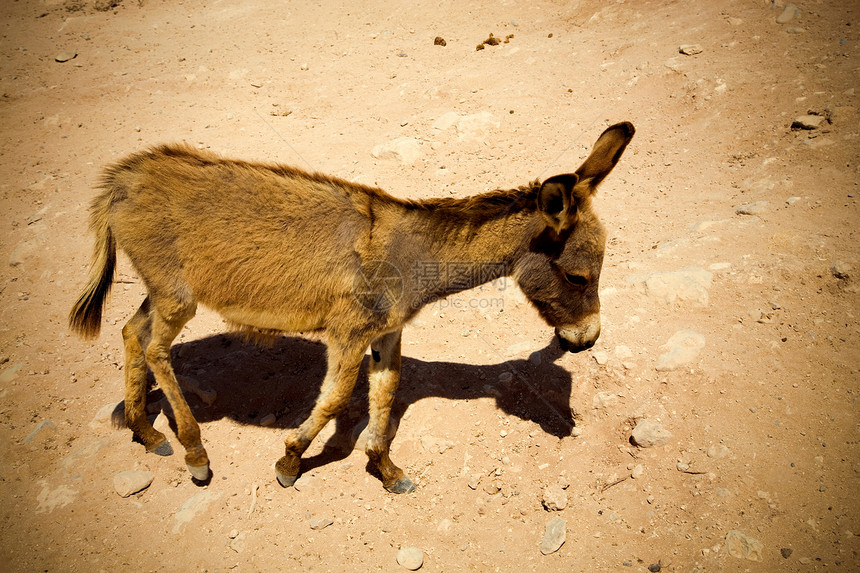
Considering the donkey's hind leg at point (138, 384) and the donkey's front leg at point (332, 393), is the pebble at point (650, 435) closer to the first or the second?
the donkey's front leg at point (332, 393)

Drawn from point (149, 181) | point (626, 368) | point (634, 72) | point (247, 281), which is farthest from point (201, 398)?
Result: point (634, 72)

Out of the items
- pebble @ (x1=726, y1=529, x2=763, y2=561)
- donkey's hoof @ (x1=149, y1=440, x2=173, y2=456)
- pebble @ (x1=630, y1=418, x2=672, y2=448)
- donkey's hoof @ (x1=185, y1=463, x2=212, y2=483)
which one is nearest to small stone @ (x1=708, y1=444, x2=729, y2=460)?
pebble @ (x1=630, y1=418, x2=672, y2=448)

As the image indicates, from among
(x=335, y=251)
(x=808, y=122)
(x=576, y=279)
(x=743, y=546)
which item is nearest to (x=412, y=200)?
(x=335, y=251)

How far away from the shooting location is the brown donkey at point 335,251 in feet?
12.3

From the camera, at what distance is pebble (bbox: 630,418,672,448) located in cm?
385

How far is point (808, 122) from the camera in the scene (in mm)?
6258

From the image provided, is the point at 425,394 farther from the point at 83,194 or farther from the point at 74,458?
the point at 83,194

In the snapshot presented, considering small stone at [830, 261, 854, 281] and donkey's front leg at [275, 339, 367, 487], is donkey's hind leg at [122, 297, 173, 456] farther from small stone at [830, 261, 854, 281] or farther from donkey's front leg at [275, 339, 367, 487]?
small stone at [830, 261, 854, 281]

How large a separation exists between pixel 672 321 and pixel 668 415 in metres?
1.05

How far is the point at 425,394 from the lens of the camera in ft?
16.0

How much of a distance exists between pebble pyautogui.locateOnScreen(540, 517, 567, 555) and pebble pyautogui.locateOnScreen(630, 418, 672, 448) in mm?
901

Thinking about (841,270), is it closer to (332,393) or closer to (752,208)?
(752,208)

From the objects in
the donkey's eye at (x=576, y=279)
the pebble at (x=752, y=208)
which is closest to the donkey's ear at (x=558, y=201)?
the donkey's eye at (x=576, y=279)

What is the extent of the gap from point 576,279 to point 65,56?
42.6ft
